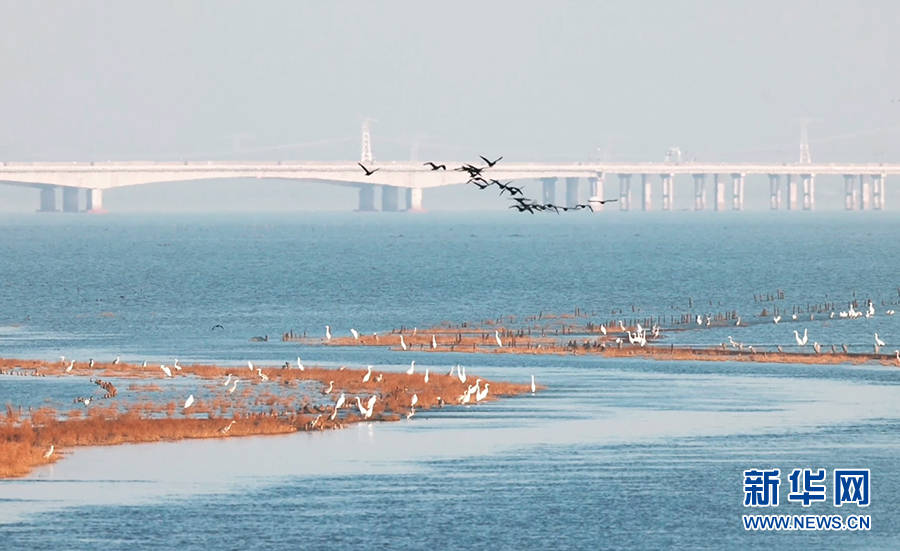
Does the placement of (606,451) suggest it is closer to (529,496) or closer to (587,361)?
(529,496)

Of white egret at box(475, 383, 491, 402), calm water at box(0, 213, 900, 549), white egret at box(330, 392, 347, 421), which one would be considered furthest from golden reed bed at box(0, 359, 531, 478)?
calm water at box(0, 213, 900, 549)

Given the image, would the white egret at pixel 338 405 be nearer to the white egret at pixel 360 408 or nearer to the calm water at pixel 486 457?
the white egret at pixel 360 408

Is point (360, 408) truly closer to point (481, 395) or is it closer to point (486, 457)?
point (481, 395)

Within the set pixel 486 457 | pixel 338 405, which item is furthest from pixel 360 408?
pixel 486 457

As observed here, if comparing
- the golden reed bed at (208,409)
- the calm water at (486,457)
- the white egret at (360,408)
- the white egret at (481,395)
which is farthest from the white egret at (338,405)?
the white egret at (481,395)

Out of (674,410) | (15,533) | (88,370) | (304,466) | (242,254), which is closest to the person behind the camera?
(15,533)

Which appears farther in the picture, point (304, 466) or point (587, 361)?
point (587, 361)

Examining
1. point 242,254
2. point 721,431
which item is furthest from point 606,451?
point 242,254

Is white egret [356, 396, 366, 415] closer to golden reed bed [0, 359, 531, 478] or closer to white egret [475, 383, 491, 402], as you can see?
golden reed bed [0, 359, 531, 478]
